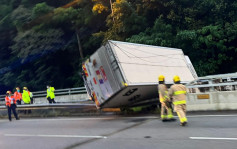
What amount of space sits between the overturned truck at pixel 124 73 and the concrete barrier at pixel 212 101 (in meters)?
1.57

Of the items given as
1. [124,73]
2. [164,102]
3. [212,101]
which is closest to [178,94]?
[164,102]

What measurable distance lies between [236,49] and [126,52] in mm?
13001

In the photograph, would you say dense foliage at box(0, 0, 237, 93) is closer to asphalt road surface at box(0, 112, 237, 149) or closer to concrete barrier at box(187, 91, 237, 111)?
concrete barrier at box(187, 91, 237, 111)

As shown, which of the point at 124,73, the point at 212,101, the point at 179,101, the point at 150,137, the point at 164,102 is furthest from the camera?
the point at 212,101

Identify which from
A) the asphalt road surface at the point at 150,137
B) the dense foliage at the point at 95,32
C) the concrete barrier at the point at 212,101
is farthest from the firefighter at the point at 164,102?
the dense foliage at the point at 95,32

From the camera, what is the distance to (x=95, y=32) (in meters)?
28.7

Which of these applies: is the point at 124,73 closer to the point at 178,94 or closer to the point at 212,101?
the point at 178,94

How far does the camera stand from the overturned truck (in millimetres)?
10055

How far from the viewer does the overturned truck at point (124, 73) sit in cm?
1005

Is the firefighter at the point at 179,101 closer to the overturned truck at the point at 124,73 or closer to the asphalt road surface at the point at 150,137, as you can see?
the asphalt road surface at the point at 150,137

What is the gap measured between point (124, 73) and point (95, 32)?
19540 mm

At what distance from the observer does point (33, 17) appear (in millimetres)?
26891

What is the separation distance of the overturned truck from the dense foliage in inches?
329

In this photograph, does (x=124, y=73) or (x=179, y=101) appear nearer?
(x=179, y=101)
